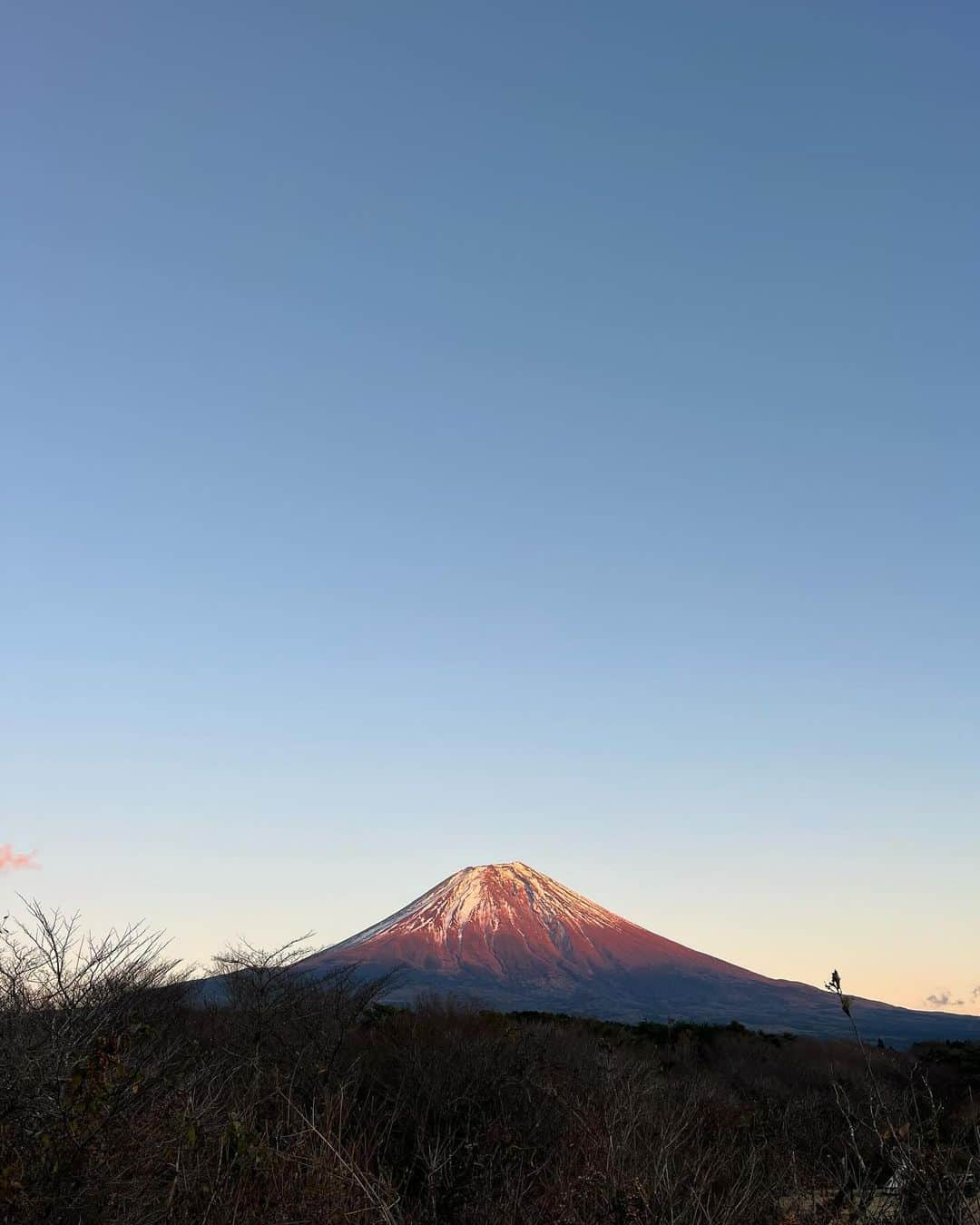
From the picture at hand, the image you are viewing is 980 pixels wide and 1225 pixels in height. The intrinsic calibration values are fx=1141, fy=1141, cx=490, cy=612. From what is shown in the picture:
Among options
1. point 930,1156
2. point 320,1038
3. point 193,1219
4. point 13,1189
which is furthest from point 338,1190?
point 320,1038

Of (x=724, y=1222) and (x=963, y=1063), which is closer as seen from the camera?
(x=724, y=1222)

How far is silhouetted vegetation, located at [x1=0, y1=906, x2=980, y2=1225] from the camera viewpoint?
341 inches

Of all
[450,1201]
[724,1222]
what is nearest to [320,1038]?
[450,1201]

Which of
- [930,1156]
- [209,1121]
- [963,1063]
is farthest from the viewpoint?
[963,1063]

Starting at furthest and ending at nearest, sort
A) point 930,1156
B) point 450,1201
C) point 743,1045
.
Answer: point 743,1045, point 450,1201, point 930,1156

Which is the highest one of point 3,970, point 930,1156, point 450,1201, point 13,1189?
point 3,970

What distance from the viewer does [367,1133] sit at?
1881cm

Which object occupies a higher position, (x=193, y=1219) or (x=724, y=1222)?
(x=724, y=1222)

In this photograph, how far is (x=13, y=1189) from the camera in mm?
8758

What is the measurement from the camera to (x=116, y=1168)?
10.5 m

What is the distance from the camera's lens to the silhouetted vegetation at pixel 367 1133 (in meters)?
8.67

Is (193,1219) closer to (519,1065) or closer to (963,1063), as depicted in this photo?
(519,1065)

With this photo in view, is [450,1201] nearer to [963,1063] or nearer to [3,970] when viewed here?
[3,970]

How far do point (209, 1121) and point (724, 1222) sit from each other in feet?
24.8
